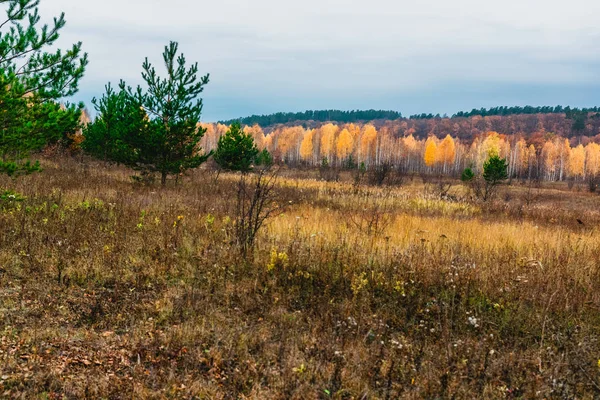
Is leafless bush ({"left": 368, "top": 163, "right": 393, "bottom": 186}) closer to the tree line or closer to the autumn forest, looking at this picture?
the autumn forest

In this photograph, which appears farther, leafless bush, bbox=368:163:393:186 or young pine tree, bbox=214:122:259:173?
young pine tree, bbox=214:122:259:173

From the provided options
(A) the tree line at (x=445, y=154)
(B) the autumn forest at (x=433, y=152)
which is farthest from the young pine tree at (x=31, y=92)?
(A) the tree line at (x=445, y=154)

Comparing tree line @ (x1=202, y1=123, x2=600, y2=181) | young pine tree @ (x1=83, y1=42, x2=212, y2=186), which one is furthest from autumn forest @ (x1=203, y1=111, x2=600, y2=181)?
young pine tree @ (x1=83, y1=42, x2=212, y2=186)

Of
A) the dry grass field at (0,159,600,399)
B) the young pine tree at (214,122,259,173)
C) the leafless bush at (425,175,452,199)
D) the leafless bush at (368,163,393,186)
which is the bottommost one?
the dry grass field at (0,159,600,399)

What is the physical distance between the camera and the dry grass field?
3.09 metres

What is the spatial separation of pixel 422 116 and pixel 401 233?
206 m

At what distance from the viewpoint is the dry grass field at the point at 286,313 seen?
10.1 feet

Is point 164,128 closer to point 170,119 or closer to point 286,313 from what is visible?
point 170,119

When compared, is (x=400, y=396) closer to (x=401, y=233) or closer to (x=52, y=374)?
(x=52, y=374)

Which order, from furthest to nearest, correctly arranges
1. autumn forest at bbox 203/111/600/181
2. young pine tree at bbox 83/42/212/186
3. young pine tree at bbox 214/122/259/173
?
autumn forest at bbox 203/111/600/181, young pine tree at bbox 214/122/259/173, young pine tree at bbox 83/42/212/186

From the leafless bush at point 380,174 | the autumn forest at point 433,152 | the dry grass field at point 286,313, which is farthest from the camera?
the autumn forest at point 433,152

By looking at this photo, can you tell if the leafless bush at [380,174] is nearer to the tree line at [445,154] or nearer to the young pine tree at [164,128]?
the young pine tree at [164,128]

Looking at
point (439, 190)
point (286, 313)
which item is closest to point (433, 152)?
point (439, 190)

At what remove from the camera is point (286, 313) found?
4.32 metres
